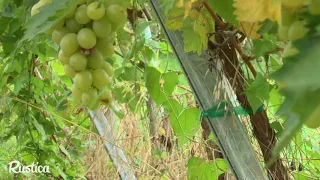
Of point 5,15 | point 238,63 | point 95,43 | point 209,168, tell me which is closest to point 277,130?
point 238,63

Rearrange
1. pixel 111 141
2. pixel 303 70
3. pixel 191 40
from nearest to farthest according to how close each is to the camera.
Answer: pixel 303 70, pixel 191 40, pixel 111 141

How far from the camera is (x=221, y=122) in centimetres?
78

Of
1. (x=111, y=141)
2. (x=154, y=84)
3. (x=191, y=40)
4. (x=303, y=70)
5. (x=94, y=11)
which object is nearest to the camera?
(x=303, y=70)

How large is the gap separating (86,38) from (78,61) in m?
0.03

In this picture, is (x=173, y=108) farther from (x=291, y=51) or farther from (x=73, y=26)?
(x=291, y=51)

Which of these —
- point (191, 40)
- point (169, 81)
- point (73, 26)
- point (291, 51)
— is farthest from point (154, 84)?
point (291, 51)

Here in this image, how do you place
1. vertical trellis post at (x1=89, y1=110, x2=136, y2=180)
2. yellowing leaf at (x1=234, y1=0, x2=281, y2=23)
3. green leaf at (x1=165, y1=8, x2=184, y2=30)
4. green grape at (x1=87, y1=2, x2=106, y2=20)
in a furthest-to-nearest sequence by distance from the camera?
vertical trellis post at (x1=89, y1=110, x2=136, y2=180) < green leaf at (x1=165, y1=8, x2=184, y2=30) < green grape at (x1=87, y1=2, x2=106, y2=20) < yellowing leaf at (x1=234, y1=0, x2=281, y2=23)

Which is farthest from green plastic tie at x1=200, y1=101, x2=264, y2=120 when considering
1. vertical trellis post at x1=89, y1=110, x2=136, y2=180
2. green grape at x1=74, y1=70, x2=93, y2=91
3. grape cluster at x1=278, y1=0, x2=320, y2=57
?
vertical trellis post at x1=89, y1=110, x2=136, y2=180

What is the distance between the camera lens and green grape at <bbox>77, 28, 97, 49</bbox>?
58cm

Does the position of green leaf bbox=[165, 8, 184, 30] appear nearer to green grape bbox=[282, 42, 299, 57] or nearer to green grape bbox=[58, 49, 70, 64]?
green grape bbox=[58, 49, 70, 64]

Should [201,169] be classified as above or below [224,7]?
below

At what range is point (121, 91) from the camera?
1.16 metres

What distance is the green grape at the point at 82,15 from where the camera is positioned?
584 millimetres

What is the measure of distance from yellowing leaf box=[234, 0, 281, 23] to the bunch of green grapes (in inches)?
10.1
